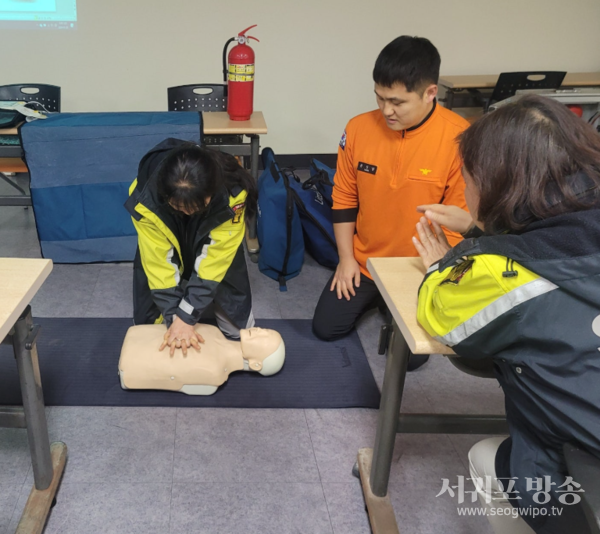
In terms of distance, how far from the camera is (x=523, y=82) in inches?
140

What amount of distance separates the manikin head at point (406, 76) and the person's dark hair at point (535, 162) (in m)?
0.78

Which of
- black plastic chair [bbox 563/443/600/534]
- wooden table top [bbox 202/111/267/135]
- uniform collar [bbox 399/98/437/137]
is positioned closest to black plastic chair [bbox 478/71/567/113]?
wooden table top [bbox 202/111/267/135]

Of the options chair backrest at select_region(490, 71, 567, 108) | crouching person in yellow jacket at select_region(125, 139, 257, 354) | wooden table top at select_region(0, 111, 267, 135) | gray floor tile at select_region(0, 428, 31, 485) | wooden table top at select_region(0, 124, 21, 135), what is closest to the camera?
gray floor tile at select_region(0, 428, 31, 485)

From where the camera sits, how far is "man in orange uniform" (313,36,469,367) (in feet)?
5.57

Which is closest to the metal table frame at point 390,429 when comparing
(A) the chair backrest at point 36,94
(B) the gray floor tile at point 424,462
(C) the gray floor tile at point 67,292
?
(B) the gray floor tile at point 424,462

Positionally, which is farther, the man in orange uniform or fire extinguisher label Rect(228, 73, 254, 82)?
fire extinguisher label Rect(228, 73, 254, 82)

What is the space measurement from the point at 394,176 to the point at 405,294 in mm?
800

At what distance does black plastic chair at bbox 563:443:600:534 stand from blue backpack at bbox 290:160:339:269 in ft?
5.87

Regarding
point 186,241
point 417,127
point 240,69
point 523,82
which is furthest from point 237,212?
point 523,82

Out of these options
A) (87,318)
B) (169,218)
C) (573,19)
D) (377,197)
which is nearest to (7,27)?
(87,318)

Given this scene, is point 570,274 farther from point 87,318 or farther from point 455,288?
point 87,318

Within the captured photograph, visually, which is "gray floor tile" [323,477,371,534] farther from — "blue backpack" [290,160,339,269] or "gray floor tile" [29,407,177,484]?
"blue backpack" [290,160,339,269]

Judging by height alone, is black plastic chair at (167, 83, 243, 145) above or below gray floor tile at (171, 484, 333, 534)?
above

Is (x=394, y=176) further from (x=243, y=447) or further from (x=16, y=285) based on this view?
(x=16, y=285)
